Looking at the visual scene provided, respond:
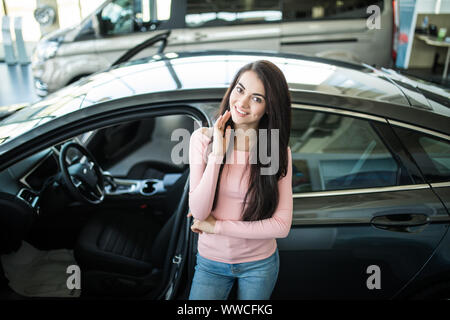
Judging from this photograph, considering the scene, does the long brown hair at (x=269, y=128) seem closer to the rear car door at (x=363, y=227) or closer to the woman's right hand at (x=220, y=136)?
the woman's right hand at (x=220, y=136)

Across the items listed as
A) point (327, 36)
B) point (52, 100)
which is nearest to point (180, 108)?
point (52, 100)

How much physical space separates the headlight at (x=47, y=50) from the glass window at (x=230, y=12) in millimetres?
1586

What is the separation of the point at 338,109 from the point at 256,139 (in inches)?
17.1

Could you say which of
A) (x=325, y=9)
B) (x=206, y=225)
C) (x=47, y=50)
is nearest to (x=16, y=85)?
(x=47, y=50)

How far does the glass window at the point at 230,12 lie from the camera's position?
462 cm

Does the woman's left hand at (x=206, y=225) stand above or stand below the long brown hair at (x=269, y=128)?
below

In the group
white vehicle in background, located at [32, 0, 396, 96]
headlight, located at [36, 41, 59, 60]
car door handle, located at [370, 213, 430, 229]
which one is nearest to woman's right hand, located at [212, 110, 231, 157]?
car door handle, located at [370, 213, 430, 229]

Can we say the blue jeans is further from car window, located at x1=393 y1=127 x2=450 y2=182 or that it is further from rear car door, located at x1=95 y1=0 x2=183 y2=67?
rear car door, located at x1=95 y1=0 x2=183 y2=67

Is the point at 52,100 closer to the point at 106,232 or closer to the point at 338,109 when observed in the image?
the point at 106,232

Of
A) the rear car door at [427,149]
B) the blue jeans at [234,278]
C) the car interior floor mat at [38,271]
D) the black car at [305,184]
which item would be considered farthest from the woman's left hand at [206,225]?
the car interior floor mat at [38,271]

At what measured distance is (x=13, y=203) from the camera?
181 cm

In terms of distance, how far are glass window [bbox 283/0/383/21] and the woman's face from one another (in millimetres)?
3808

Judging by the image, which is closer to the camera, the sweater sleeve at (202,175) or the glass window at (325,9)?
the sweater sleeve at (202,175)

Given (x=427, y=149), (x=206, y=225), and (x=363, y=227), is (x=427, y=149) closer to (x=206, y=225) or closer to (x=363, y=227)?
(x=363, y=227)
